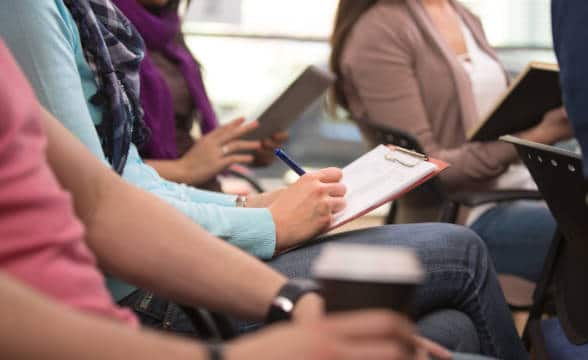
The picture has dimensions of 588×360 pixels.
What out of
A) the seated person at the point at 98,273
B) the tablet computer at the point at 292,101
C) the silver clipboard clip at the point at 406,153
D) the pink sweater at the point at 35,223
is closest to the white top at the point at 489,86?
the tablet computer at the point at 292,101

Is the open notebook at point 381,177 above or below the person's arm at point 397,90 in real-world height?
above

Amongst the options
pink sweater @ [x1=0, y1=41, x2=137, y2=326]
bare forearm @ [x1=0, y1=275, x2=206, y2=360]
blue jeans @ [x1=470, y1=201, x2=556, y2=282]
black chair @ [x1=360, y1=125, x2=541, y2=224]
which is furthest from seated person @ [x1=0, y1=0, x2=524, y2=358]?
blue jeans @ [x1=470, y1=201, x2=556, y2=282]

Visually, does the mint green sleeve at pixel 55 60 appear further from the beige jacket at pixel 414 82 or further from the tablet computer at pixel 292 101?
the beige jacket at pixel 414 82

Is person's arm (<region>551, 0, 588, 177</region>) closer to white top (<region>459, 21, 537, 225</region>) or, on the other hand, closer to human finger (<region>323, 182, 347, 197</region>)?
human finger (<region>323, 182, 347, 197</region>)

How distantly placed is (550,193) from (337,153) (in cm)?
263

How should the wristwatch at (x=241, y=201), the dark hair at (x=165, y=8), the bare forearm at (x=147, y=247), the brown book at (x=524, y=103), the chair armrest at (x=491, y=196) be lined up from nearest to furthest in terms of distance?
the bare forearm at (x=147, y=247)
the wristwatch at (x=241, y=201)
the brown book at (x=524, y=103)
the chair armrest at (x=491, y=196)
the dark hair at (x=165, y=8)

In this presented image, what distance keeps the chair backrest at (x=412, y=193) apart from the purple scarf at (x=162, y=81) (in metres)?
0.46

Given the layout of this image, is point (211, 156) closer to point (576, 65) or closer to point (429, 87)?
point (429, 87)

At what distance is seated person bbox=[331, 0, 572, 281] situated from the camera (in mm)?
2170

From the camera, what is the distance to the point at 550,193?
1.34 metres

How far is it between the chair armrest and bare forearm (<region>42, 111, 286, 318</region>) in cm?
108

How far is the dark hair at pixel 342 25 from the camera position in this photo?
2377 mm

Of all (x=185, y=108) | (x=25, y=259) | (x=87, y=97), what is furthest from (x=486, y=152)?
(x=25, y=259)

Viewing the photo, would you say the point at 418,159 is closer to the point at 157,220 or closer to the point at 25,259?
the point at 157,220
